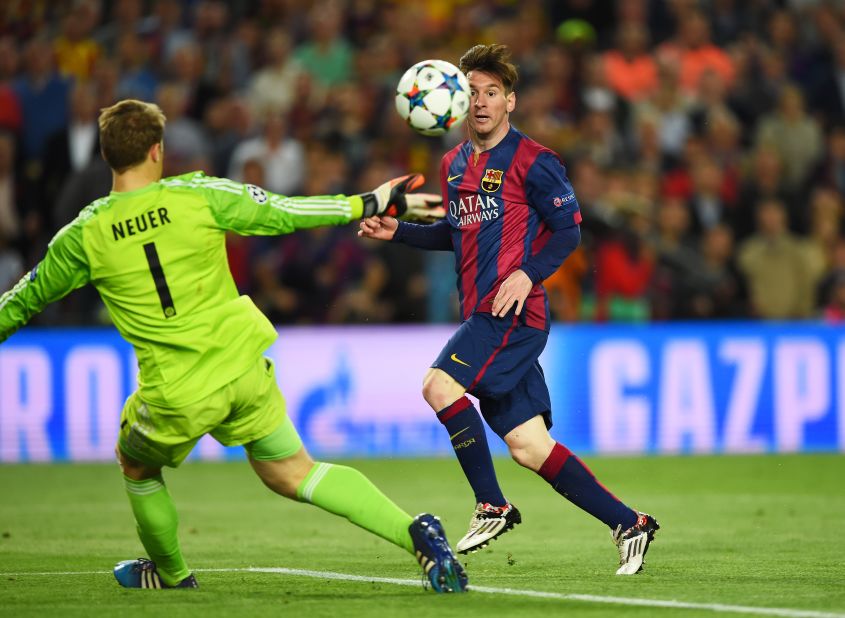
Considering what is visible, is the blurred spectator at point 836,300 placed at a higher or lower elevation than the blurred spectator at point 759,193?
lower

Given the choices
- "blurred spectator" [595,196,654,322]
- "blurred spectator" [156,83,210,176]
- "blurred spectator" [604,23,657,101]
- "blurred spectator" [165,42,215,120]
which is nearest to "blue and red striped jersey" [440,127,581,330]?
"blurred spectator" [595,196,654,322]

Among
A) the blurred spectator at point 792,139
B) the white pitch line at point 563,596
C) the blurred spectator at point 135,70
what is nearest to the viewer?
the white pitch line at point 563,596

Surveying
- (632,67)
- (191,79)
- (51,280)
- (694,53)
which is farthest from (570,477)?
(694,53)

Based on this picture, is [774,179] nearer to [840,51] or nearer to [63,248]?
[840,51]

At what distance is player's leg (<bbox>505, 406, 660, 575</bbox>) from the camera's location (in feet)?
22.8

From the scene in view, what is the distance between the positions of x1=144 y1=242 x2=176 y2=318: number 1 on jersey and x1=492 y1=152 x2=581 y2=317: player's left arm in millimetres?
1588

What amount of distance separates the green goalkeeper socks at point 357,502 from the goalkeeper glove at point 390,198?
3.68 ft

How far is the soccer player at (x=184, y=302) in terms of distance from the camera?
19.5ft

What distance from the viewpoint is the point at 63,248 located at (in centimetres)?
597

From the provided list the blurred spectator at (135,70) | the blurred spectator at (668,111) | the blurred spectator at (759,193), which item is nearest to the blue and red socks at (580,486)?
the blurred spectator at (759,193)

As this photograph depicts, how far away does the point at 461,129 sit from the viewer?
1511 cm

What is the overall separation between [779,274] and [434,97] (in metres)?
8.09

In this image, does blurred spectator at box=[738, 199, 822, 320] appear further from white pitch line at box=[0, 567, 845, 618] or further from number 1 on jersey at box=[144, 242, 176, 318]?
number 1 on jersey at box=[144, 242, 176, 318]

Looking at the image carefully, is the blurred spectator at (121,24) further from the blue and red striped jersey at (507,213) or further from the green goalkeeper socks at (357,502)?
the green goalkeeper socks at (357,502)
